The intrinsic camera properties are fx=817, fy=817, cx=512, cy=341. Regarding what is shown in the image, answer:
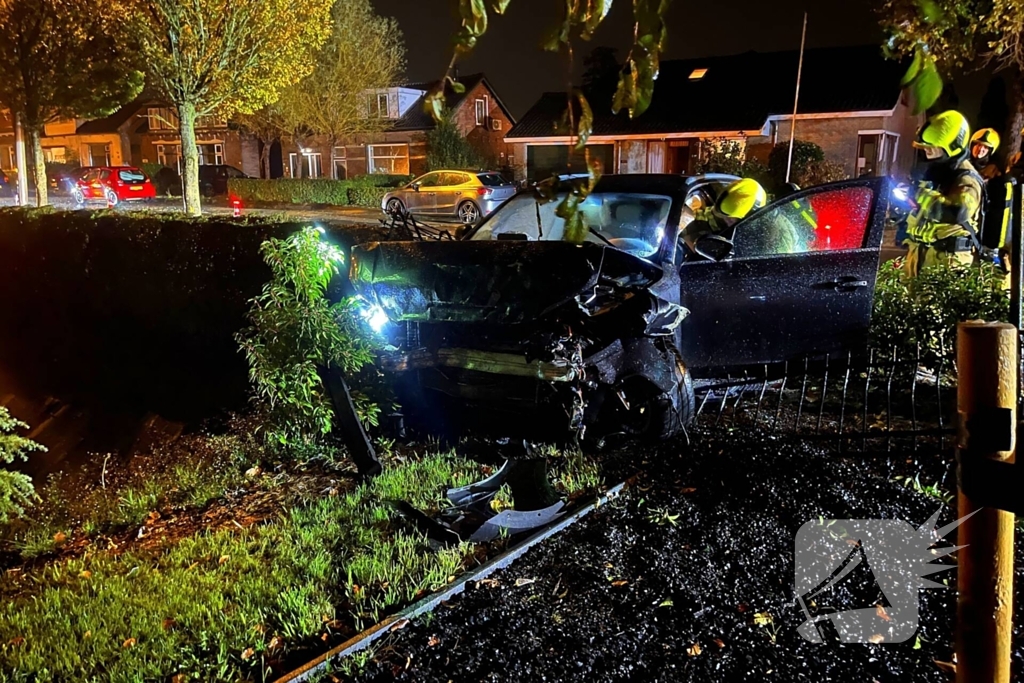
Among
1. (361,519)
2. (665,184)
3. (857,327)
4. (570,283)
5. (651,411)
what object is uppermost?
(665,184)

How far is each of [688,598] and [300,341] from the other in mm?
A: 2751

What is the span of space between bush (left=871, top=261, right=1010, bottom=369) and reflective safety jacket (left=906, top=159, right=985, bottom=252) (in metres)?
0.48

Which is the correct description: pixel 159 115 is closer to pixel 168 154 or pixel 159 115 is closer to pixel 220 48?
pixel 168 154

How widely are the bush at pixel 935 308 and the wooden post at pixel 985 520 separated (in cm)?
405

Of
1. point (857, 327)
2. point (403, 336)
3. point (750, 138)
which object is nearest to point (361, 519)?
point (403, 336)

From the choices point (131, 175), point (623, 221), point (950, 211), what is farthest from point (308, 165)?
point (950, 211)

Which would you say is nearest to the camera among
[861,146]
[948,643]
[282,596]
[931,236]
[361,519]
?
[948,643]

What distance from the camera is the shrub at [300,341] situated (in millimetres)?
4906

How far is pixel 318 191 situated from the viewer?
103ft

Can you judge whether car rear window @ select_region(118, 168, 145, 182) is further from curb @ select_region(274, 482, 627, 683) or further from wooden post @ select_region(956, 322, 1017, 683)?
wooden post @ select_region(956, 322, 1017, 683)

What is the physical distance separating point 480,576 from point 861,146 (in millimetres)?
28430

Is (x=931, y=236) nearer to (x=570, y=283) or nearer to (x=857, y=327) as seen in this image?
(x=857, y=327)

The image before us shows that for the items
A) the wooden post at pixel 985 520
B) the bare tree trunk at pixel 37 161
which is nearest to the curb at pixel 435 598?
the wooden post at pixel 985 520

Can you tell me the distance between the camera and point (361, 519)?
4.25 m
